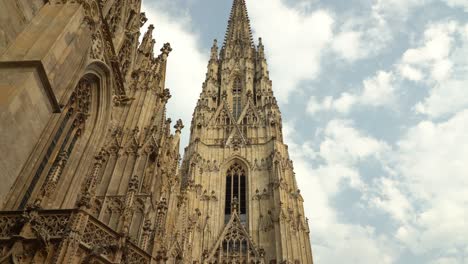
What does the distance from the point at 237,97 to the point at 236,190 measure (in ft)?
38.3

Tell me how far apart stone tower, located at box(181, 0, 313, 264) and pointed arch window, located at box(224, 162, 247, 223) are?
7cm

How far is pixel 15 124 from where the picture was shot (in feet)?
24.9

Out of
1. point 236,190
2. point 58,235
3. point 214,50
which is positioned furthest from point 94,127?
point 214,50

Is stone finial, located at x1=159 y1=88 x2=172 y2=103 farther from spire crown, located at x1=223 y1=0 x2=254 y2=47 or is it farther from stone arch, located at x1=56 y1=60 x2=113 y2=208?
spire crown, located at x1=223 y1=0 x2=254 y2=47

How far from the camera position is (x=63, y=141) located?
11.0 metres

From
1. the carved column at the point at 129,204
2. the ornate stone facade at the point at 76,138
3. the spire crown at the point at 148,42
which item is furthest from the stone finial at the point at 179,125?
the carved column at the point at 129,204

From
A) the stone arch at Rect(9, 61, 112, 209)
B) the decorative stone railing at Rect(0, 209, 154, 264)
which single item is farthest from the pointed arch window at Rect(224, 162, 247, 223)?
the decorative stone railing at Rect(0, 209, 154, 264)

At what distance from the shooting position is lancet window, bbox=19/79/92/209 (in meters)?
9.15

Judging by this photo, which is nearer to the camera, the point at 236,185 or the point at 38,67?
the point at 38,67

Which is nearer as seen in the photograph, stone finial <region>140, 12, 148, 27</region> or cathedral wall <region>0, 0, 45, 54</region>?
cathedral wall <region>0, 0, 45, 54</region>

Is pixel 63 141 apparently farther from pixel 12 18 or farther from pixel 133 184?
pixel 12 18

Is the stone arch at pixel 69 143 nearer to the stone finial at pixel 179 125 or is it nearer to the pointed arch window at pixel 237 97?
the stone finial at pixel 179 125

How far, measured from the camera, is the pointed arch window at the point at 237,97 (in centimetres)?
3859

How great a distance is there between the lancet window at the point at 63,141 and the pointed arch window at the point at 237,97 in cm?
2602
